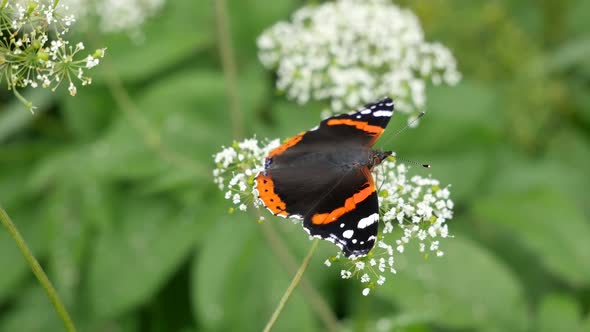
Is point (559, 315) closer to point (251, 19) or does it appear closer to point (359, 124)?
point (359, 124)

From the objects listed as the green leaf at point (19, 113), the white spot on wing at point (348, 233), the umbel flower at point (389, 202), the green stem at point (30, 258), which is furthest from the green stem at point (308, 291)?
the green leaf at point (19, 113)

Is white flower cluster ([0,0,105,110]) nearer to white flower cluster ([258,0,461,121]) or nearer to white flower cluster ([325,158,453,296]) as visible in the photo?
white flower cluster ([325,158,453,296])

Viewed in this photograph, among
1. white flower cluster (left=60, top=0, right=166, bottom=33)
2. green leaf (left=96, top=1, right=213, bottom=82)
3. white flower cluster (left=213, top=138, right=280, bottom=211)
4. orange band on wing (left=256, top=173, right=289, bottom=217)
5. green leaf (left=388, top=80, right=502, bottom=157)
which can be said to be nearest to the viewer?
orange band on wing (left=256, top=173, right=289, bottom=217)

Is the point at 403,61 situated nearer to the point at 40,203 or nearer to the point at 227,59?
the point at 227,59

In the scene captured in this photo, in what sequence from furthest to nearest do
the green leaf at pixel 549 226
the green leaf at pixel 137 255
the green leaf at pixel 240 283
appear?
the green leaf at pixel 137 255 → the green leaf at pixel 549 226 → the green leaf at pixel 240 283

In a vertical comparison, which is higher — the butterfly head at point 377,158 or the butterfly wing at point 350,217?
the butterfly head at point 377,158

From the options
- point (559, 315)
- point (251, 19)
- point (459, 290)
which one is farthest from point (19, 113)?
point (559, 315)

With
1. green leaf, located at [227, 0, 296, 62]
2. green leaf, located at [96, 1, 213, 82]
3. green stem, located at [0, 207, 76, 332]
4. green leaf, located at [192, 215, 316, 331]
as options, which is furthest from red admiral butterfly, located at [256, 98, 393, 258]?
green leaf, located at [227, 0, 296, 62]

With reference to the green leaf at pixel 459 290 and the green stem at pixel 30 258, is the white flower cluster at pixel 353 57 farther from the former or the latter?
the green stem at pixel 30 258
